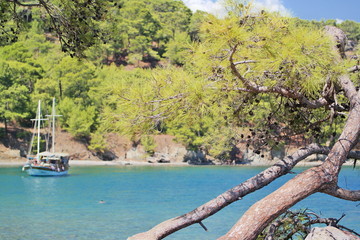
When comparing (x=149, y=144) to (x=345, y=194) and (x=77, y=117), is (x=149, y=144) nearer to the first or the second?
(x=77, y=117)

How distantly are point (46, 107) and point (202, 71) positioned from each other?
113 ft

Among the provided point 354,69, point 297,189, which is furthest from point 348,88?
point 297,189

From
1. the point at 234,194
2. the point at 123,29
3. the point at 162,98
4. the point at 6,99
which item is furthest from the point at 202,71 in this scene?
the point at 123,29

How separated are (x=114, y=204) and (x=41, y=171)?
14091mm

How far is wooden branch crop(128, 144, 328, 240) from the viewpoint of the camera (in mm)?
3441

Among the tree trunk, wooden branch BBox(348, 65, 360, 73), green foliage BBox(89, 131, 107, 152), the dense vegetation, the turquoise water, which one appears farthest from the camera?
green foliage BBox(89, 131, 107, 152)

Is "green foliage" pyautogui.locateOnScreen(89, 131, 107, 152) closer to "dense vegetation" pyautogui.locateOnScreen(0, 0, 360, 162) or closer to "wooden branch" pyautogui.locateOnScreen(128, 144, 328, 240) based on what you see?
"dense vegetation" pyautogui.locateOnScreen(0, 0, 360, 162)

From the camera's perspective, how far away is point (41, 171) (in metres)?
30.2

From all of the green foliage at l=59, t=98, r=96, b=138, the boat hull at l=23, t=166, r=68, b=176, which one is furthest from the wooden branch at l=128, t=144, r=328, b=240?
the green foliage at l=59, t=98, r=96, b=138

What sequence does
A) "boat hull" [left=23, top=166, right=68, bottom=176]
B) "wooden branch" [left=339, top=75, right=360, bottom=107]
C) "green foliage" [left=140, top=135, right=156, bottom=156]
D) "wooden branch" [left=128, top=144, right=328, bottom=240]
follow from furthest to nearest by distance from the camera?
"green foliage" [left=140, top=135, right=156, bottom=156] < "boat hull" [left=23, top=166, right=68, bottom=176] < "wooden branch" [left=339, top=75, right=360, bottom=107] < "wooden branch" [left=128, top=144, right=328, bottom=240]

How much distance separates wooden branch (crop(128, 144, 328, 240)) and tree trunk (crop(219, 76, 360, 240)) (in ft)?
0.54

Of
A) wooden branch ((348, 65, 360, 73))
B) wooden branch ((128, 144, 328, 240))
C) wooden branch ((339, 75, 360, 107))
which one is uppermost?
wooden branch ((348, 65, 360, 73))

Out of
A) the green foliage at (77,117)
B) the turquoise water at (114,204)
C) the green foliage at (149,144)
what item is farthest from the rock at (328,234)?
the green foliage at (149,144)

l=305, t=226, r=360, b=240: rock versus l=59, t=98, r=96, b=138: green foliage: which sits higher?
l=59, t=98, r=96, b=138: green foliage
